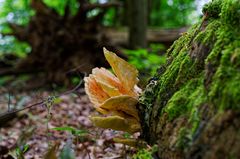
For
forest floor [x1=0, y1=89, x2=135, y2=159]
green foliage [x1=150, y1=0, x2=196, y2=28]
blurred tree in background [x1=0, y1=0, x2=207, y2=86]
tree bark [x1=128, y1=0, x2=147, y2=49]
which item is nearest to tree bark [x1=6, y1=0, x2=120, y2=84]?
blurred tree in background [x1=0, y1=0, x2=207, y2=86]

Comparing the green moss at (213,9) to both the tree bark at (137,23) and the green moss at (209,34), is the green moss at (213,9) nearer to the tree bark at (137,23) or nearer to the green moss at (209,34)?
the green moss at (209,34)

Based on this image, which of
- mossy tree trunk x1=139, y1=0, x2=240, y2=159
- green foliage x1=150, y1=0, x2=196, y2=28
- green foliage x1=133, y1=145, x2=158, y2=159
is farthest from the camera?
green foliage x1=150, y1=0, x2=196, y2=28

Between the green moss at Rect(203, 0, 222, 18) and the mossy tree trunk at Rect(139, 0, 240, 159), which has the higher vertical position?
the green moss at Rect(203, 0, 222, 18)

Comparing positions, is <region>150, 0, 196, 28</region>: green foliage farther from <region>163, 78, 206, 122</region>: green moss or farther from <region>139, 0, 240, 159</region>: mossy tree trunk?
<region>163, 78, 206, 122</region>: green moss

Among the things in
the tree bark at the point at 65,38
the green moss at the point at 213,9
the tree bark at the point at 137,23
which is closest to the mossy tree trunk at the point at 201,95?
the green moss at the point at 213,9

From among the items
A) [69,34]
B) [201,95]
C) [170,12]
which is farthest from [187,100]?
[170,12]
